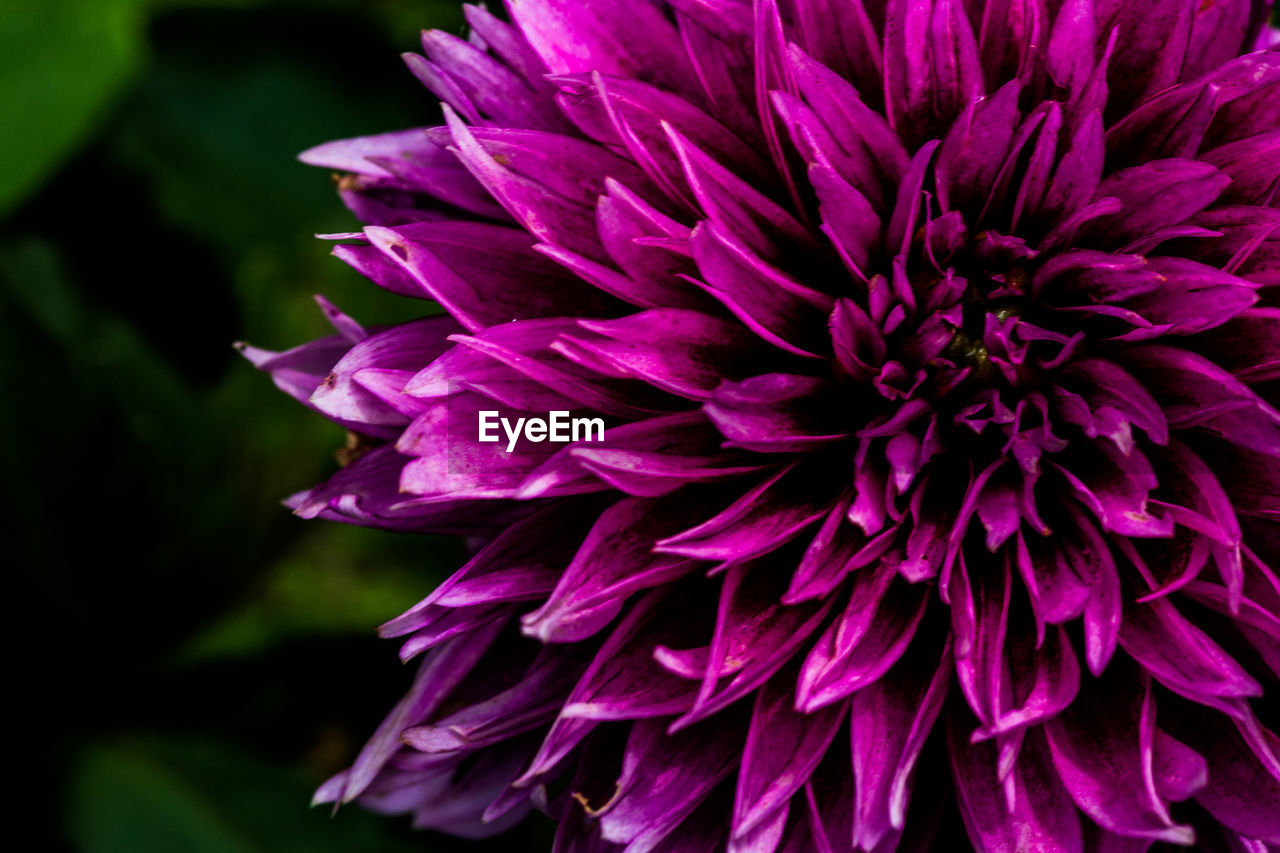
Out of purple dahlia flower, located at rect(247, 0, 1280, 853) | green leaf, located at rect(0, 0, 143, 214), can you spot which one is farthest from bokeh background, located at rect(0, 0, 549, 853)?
purple dahlia flower, located at rect(247, 0, 1280, 853)

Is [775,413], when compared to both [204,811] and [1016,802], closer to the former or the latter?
[1016,802]

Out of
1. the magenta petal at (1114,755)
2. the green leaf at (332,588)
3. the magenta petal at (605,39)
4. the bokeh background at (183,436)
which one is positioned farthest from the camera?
the green leaf at (332,588)

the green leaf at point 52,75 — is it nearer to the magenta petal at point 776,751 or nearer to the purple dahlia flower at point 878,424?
the purple dahlia flower at point 878,424

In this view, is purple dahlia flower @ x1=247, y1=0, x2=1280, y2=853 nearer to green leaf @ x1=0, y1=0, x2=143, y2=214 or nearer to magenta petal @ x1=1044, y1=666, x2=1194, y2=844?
magenta petal @ x1=1044, y1=666, x2=1194, y2=844

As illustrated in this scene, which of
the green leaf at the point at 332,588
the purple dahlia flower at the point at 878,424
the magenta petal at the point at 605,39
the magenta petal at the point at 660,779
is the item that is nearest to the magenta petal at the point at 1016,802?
the purple dahlia flower at the point at 878,424

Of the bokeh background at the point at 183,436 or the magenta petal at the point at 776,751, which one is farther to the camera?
the bokeh background at the point at 183,436
